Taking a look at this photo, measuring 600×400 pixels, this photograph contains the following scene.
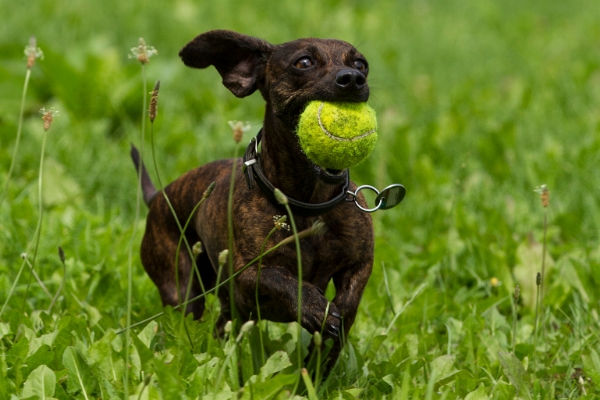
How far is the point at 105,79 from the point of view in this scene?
6.39 metres

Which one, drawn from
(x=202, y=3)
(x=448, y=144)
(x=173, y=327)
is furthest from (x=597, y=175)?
(x=202, y=3)

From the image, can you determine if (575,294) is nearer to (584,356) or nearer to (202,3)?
(584,356)

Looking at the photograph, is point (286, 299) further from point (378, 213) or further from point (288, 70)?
point (378, 213)

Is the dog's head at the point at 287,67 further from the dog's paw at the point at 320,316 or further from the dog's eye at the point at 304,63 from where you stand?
the dog's paw at the point at 320,316

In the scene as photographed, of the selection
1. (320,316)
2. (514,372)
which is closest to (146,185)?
(320,316)

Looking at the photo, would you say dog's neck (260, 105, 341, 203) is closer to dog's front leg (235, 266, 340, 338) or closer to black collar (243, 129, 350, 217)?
black collar (243, 129, 350, 217)

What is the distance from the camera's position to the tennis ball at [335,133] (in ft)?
8.64

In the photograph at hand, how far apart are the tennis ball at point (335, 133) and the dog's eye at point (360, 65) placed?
0.76ft

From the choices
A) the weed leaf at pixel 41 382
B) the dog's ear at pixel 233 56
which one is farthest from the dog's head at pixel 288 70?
the weed leaf at pixel 41 382

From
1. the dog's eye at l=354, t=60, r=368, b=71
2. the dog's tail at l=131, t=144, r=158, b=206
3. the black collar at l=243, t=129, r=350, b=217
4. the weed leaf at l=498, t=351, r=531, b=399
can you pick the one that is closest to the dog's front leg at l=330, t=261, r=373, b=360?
the black collar at l=243, t=129, r=350, b=217

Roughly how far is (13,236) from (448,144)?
3.02 metres

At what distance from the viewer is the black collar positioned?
9.39ft

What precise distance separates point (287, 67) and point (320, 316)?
802 mm

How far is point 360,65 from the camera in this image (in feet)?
9.57
